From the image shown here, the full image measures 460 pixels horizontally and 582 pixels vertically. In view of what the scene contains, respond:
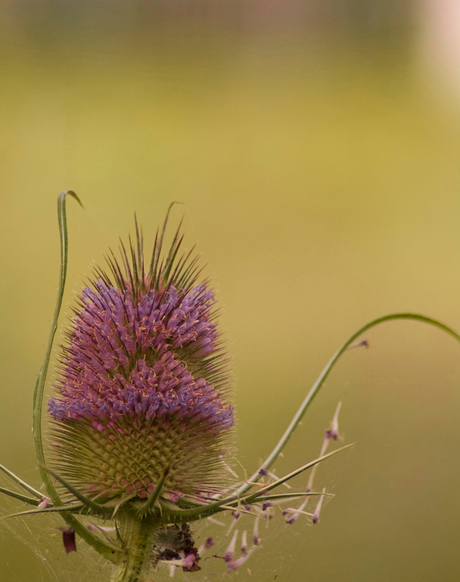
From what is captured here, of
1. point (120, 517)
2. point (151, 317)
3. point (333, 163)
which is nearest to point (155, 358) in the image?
point (151, 317)

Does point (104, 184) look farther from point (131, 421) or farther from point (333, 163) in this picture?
point (131, 421)

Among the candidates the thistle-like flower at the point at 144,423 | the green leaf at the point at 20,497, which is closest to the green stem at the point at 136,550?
the thistle-like flower at the point at 144,423

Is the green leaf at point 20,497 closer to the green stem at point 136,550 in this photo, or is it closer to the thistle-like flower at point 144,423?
the thistle-like flower at point 144,423

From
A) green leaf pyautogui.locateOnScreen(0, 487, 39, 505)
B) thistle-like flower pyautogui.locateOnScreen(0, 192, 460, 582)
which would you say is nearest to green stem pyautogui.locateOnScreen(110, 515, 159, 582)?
thistle-like flower pyautogui.locateOnScreen(0, 192, 460, 582)

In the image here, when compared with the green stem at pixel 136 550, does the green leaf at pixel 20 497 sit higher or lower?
higher

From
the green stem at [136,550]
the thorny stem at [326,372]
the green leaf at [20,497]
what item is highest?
the thorny stem at [326,372]

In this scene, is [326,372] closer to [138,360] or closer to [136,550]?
[138,360]

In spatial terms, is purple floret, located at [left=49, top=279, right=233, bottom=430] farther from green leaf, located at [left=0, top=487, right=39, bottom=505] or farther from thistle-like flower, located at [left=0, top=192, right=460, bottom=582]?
green leaf, located at [left=0, top=487, right=39, bottom=505]

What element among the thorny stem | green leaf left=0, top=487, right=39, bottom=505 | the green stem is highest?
the thorny stem
